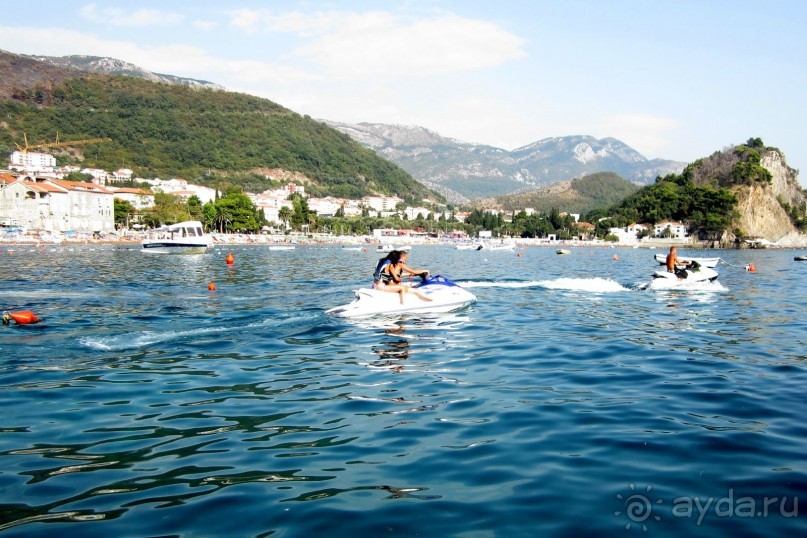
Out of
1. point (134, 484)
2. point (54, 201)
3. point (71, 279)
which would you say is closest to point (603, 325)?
point (134, 484)

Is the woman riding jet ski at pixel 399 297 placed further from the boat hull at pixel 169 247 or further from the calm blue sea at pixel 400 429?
the boat hull at pixel 169 247

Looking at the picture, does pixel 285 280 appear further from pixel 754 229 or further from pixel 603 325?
pixel 754 229

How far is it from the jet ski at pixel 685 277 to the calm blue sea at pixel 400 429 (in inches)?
357

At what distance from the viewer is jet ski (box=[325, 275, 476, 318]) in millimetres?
16844

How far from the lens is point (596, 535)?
4.95 meters

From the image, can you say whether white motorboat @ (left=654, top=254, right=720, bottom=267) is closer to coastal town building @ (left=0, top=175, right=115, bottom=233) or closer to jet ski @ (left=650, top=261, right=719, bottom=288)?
jet ski @ (left=650, top=261, right=719, bottom=288)

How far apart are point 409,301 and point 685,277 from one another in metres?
13.9

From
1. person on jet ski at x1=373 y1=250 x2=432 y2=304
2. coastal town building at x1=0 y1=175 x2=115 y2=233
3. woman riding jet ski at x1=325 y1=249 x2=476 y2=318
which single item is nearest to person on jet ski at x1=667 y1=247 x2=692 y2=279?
woman riding jet ski at x1=325 y1=249 x2=476 y2=318

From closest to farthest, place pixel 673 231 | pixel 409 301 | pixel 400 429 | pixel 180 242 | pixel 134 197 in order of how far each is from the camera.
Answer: pixel 400 429
pixel 409 301
pixel 180 242
pixel 134 197
pixel 673 231

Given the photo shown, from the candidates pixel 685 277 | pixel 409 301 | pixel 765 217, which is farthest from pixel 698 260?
pixel 765 217

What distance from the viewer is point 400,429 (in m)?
7.56

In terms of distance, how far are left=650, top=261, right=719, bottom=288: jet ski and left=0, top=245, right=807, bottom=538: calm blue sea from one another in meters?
9.07

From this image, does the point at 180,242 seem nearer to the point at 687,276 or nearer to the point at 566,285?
the point at 566,285

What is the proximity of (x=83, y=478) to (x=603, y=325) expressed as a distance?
13.4m
